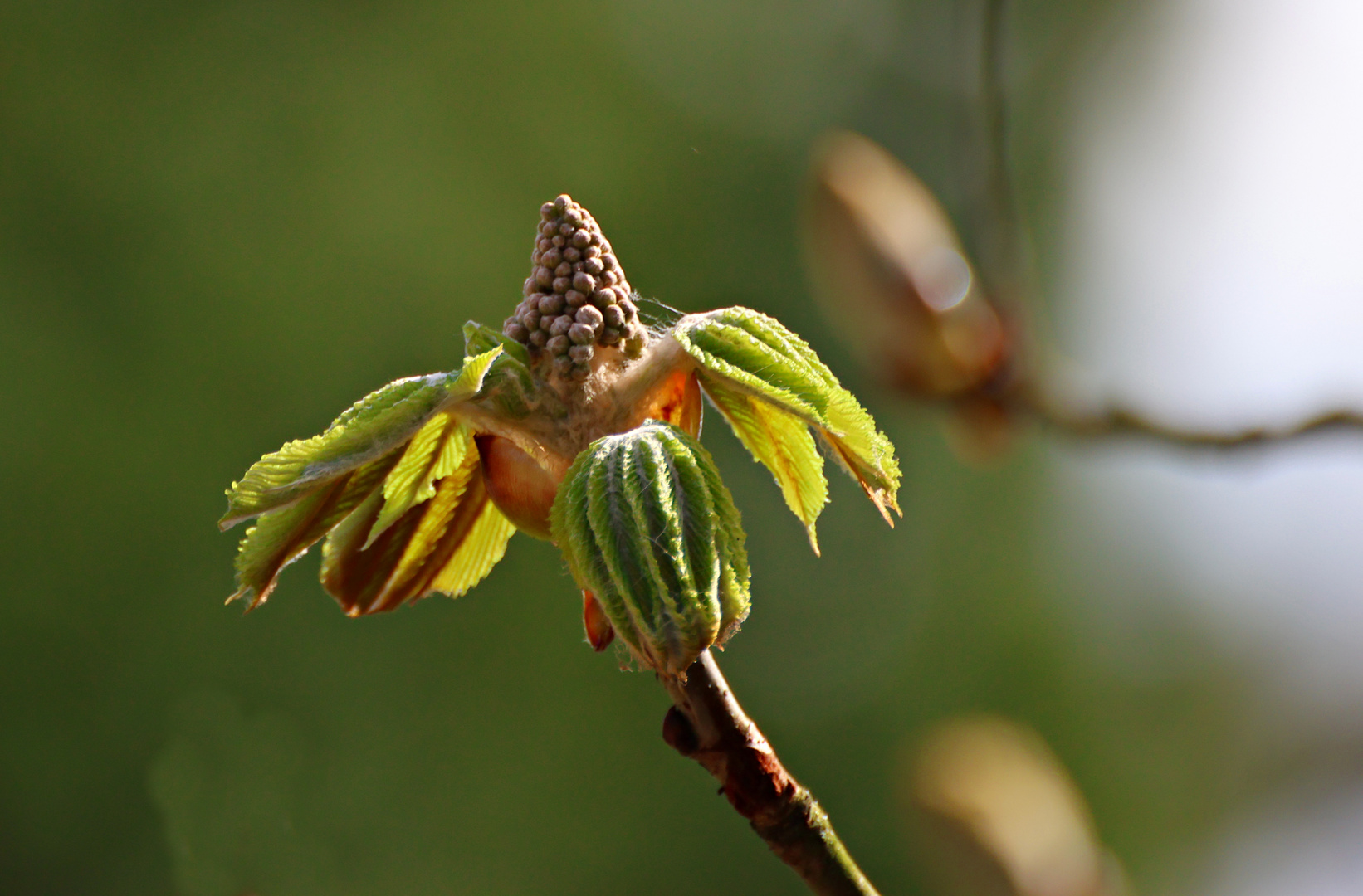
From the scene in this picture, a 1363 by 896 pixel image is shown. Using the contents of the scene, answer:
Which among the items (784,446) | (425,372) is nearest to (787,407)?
(784,446)

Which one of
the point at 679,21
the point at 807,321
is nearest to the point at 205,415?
the point at 807,321

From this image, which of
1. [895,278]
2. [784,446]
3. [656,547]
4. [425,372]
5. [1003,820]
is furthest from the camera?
[425,372]

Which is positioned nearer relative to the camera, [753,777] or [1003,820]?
[753,777]

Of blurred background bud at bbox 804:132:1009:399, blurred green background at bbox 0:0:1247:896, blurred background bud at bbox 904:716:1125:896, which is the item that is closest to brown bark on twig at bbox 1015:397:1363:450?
blurred background bud at bbox 804:132:1009:399

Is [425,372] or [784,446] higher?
[784,446]

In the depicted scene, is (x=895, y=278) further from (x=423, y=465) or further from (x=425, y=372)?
(x=425, y=372)

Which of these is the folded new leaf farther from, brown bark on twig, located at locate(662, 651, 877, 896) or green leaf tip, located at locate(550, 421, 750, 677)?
brown bark on twig, located at locate(662, 651, 877, 896)

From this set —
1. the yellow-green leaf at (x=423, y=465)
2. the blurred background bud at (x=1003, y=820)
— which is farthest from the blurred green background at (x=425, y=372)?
the yellow-green leaf at (x=423, y=465)
